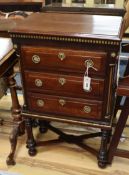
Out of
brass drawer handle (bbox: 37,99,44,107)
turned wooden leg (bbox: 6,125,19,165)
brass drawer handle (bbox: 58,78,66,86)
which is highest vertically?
brass drawer handle (bbox: 58,78,66,86)

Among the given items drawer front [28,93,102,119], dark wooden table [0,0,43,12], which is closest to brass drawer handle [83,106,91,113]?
drawer front [28,93,102,119]

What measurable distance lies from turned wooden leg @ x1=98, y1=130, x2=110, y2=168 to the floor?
0.15 feet

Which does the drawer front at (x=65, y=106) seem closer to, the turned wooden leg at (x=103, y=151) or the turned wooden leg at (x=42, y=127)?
the turned wooden leg at (x=103, y=151)

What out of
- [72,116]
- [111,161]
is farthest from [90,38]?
[111,161]

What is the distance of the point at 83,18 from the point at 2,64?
1.63ft

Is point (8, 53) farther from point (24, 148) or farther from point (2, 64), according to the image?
point (24, 148)

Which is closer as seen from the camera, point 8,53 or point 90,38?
point 90,38

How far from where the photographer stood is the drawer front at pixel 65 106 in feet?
4.08

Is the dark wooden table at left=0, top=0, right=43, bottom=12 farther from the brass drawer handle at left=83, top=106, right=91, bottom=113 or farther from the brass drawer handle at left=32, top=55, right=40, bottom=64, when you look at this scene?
the brass drawer handle at left=83, top=106, right=91, bottom=113

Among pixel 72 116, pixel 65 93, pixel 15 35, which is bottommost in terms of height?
pixel 72 116

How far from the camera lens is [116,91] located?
1165 mm

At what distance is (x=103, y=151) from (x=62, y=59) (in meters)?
0.58

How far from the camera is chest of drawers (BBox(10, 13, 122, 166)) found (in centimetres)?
109

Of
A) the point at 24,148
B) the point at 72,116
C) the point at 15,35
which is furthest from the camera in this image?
the point at 24,148
